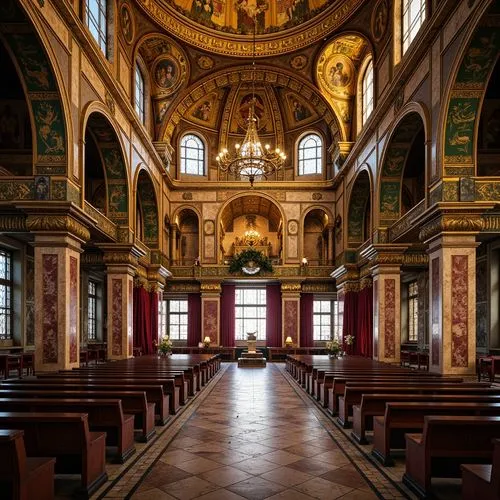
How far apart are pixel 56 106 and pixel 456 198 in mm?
9850

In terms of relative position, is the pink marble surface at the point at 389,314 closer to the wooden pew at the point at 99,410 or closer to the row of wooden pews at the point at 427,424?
the row of wooden pews at the point at 427,424

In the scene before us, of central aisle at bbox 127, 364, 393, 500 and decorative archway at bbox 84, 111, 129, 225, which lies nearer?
central aisle at bbox 127, 364, 393, 500

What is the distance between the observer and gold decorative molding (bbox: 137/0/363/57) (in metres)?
21.6

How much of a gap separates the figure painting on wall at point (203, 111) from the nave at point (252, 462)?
70.9 feet

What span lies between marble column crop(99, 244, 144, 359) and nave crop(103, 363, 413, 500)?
8.62 m

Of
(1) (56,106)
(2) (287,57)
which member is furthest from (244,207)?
(1) (56,106)

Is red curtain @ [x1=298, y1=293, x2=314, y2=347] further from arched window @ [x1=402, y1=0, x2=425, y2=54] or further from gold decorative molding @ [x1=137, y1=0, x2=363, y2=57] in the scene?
arched window @ [x1=402, y1=0, x2=425, y2=54]

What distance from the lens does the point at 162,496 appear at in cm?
535

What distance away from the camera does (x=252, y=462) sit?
6.64 m

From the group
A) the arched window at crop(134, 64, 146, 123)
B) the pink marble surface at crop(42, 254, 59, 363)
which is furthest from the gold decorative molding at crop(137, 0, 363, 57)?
the pink marble surface at crop(42, 254, 59, 363)

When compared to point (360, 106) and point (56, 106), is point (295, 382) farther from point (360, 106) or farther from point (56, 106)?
point (360, 106)

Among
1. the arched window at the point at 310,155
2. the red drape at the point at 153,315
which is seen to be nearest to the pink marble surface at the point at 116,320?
the red drape at the point at 153,315


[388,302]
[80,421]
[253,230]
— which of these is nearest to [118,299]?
[388,302]

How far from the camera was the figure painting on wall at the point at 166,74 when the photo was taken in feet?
79.8
